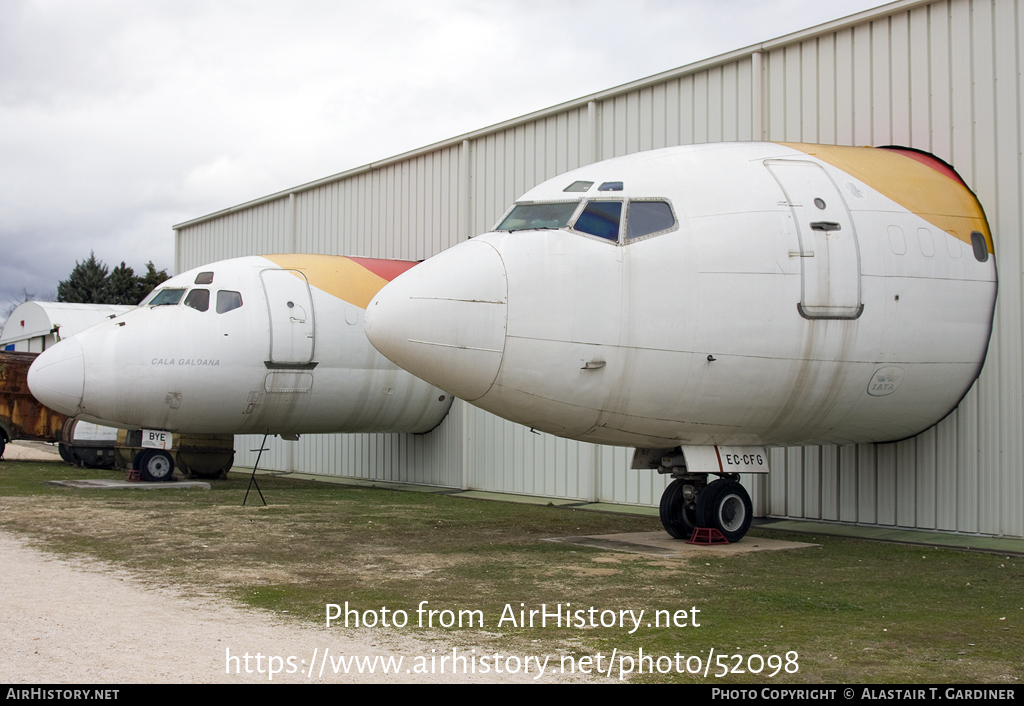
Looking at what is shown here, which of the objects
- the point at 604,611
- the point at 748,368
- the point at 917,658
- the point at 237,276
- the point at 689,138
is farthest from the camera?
the point at 237,276

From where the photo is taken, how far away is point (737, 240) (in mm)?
10828

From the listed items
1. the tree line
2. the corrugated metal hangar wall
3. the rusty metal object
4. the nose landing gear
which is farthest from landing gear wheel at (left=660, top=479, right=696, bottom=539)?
the tree line

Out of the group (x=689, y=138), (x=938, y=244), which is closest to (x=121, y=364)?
(x=689, y=138)

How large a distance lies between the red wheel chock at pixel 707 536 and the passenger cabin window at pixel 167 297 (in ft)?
37.0

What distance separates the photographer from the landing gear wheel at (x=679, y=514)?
1227 centimetres

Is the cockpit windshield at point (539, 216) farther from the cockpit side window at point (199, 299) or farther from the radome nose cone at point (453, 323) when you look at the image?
the cockpit side window at point (199, 299)

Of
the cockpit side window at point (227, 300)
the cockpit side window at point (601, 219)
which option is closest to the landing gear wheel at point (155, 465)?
the cockpit side window at point (227, 300)

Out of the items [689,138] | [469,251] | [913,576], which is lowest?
[913,576]

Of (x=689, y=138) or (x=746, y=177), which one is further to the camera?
(x=689, y=138)

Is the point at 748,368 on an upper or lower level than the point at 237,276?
lower

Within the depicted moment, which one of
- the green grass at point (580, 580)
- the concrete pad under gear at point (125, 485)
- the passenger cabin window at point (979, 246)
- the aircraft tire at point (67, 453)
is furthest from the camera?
the aircraft tire at point (67, 453)

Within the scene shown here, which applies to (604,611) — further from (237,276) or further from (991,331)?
(237,276)

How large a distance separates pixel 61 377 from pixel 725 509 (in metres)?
12.1

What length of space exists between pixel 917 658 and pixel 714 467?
16.9ft
